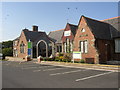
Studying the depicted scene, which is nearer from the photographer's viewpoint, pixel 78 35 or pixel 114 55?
pixel 114 55

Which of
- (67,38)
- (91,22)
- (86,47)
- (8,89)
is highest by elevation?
(91,22)

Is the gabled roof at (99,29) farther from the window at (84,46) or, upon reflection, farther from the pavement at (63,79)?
the pavement at (63,79)

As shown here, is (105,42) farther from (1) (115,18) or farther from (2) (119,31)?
(1) (115,18)

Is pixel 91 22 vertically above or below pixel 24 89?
above

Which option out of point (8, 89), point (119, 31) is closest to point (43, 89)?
point (8, 89)

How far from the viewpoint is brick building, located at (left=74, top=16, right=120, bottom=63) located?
19484mm

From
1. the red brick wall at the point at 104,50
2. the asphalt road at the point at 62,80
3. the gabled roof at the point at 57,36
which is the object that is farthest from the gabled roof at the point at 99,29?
the gabled roof at the point at 57,36

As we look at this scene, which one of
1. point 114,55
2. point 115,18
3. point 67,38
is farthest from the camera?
point 67,38

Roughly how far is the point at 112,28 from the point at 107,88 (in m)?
17.5

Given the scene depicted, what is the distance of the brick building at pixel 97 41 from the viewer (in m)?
19.5

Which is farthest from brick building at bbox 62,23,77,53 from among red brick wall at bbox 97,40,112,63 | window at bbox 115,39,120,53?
window at bbox 115,39,120,53

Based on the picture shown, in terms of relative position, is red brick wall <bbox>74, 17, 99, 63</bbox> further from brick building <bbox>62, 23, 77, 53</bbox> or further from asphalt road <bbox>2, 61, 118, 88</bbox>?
asphalt road <bbox>2, 61, 118, 88</bbox>

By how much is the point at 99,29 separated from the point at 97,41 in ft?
9.21

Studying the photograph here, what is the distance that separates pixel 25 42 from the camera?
37312 millimetres
